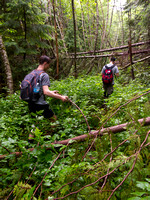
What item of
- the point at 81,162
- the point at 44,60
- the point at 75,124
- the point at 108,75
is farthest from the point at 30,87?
the point at 108,75

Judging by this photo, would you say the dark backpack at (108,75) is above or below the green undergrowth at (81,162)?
above

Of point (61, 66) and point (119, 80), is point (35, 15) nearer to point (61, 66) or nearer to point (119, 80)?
point (61, 66)

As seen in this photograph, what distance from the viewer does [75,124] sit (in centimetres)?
280

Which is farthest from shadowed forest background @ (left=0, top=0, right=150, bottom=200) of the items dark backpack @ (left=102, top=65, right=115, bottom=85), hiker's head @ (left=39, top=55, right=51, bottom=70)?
hiker's head @ (left=39, top=55, right=51, bottom=70)

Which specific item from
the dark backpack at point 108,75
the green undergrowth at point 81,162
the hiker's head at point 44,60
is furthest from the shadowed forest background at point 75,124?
the hiker's head at point 44,60

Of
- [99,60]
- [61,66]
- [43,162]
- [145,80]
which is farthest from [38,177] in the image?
[61,66]

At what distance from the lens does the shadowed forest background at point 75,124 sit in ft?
3.54

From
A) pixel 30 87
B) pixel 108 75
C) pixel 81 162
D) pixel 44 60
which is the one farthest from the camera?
pixel 108 75

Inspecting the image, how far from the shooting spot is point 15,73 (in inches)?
343

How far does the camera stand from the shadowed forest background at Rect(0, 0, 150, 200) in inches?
42.5

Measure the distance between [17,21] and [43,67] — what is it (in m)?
6.74

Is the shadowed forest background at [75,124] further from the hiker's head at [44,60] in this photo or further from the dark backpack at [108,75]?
the hiker's head at [44,60]

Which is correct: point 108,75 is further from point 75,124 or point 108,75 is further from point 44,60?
point 75,124

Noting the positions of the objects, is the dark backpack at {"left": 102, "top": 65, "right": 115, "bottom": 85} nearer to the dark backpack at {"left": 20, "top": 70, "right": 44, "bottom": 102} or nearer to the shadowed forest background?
the shadowed forest background
